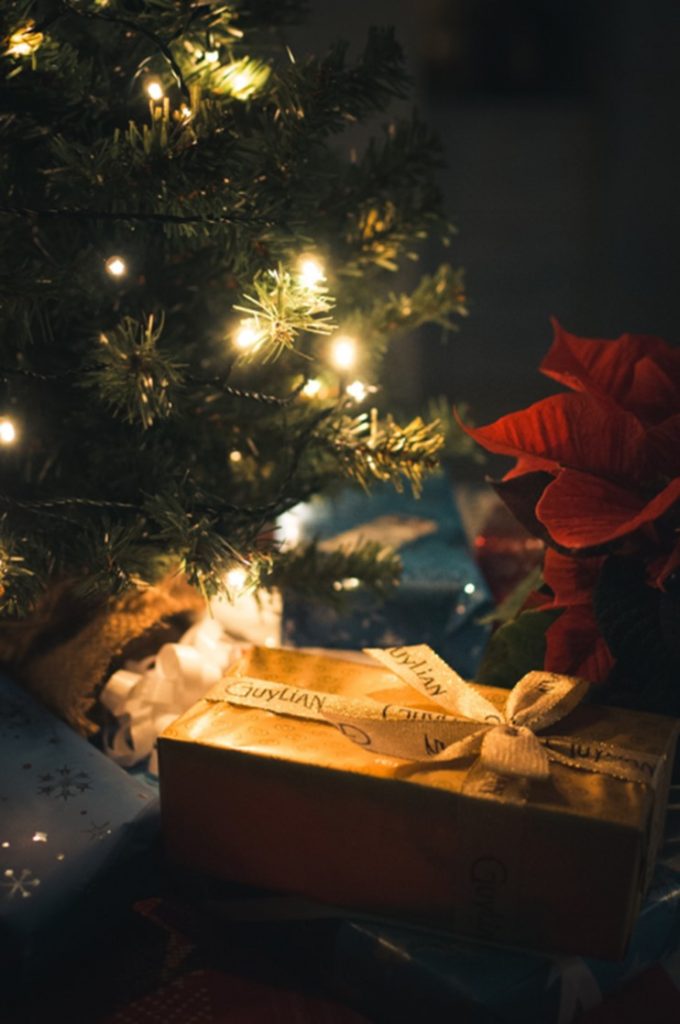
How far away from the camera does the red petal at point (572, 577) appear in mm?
872

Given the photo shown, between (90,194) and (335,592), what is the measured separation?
1.54ft

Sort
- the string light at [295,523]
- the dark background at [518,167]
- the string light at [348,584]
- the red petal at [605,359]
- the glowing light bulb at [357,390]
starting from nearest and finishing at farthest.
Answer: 1. the red petal at [605,359]
2. the glowing light bulb at [357,390]
3. the string light at [348,584]
4. the string light at [295,523]
5. the dark background at [518,167]

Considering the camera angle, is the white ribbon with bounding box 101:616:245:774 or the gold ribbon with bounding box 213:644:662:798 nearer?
the gold ribbon with bounding box 213:644:662:798

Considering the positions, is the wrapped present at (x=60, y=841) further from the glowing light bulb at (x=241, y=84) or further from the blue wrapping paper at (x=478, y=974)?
the glowing light bulb at (x=241, y=84)

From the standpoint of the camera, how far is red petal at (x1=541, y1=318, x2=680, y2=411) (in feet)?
2.99

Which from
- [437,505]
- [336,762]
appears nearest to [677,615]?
[336,762]

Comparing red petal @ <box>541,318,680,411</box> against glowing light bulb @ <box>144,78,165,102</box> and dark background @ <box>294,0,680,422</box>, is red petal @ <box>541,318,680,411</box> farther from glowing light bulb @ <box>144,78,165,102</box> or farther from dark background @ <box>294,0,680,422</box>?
dark background @ <box>294,0,680,422</box>

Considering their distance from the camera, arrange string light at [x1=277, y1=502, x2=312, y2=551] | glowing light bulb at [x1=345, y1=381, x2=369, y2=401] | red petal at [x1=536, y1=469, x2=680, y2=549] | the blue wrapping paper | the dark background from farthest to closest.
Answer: the dark background → string light at [x1=277, y1=502, x2=312, y2=551] → glowing light bulb at [x1=345, y1=381, x2=369, y2=401] → red petal at [x1=536, y1=469, x2=680, y2=549] → the blue wrapping paper

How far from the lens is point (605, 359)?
3.01 feet

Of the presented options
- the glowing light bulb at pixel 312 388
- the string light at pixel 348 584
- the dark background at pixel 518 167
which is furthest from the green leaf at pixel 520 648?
the dark background at pixel 518 167

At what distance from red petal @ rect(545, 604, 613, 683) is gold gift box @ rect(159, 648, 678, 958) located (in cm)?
5

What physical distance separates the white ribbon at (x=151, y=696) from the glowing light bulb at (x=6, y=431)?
246 millimetres

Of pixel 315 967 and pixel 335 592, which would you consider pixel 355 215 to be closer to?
pixel 335 592

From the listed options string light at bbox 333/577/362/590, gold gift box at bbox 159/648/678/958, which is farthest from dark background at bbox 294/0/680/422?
gold gift box at bbox 159/648/678/958
